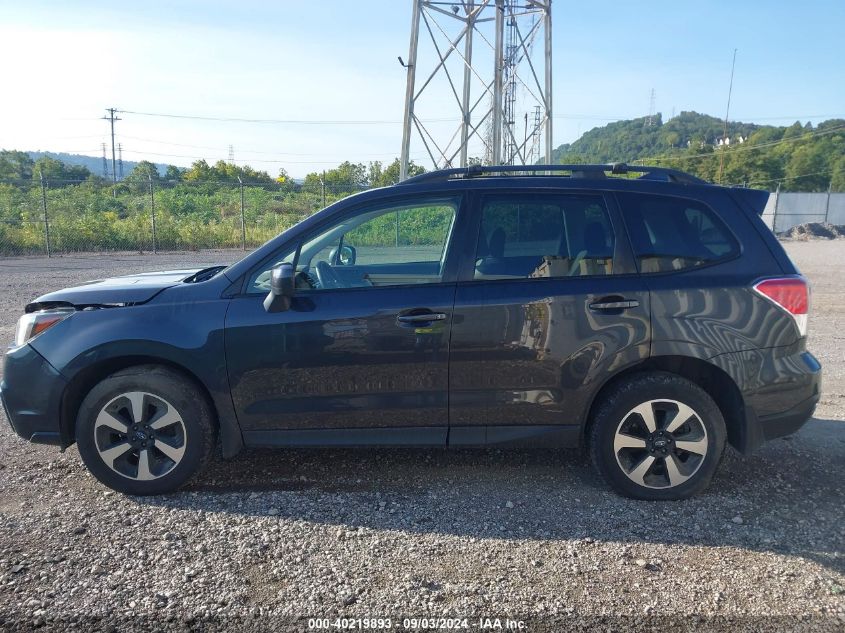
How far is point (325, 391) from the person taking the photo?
13.2 ft

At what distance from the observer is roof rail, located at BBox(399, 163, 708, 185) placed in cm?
426

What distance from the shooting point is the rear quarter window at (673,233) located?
13.3 feet

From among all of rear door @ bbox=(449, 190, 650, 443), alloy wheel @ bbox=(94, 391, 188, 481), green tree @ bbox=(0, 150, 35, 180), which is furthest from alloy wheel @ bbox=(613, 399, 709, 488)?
green tree @ bbox=(0, 150, 35, 180)

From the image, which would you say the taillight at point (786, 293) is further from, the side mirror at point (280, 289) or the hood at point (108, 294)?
the hood at point (108, 294)

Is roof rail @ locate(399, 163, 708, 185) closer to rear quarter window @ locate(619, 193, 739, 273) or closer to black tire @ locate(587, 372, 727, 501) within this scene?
rear quarter window @ locate(619, 193, 739, 273)

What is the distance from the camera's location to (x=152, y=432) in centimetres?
407

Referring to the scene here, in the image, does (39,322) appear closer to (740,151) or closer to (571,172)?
(571,172)

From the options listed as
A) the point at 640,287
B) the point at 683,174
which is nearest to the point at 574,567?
the point at 640,287

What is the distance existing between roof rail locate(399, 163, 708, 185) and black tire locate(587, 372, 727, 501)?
4.10 feet

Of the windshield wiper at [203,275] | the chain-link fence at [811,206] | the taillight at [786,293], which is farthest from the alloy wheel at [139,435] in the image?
the chain-link fence at [811,206]

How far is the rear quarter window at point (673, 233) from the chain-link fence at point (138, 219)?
56.8ft

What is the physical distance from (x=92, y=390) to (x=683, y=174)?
12.7 feet

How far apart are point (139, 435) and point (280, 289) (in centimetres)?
126

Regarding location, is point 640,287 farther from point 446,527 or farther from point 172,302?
point 172,302
